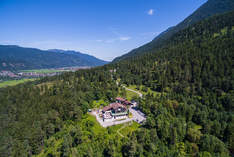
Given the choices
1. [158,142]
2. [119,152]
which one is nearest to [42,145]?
[119,152]

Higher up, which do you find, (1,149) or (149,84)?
(149,84)

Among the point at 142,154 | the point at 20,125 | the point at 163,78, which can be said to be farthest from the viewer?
the point at 163,78

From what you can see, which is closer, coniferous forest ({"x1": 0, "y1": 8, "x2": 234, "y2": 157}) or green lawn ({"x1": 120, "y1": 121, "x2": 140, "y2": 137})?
coniferous forest ({"x1": 0, "y1": 8, "x2": 234, "y2": 157})

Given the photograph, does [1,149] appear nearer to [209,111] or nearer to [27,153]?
[27,153]

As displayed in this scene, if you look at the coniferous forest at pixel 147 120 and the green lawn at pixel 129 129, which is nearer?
the coniferous forest at pixel 147 120

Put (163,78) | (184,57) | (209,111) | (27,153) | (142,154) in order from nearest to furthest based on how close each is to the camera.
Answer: (142,154) → (27,153) → (209,111) → (163,78) → (184,57)

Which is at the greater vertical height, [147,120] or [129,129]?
[147,120]

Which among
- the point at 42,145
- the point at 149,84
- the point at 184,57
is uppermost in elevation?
the point at 184,57

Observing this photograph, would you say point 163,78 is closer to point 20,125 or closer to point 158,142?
point 158,142

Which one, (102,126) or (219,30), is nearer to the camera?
(102,126)
